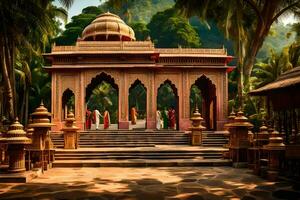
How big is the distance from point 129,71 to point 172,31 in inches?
1006

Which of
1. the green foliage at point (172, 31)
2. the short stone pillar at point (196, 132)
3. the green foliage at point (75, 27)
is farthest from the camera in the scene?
the green foliage at point (172, 31)

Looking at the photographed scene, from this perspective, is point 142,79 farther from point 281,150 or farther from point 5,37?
point 281,150

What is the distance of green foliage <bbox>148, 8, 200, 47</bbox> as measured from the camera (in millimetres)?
43844

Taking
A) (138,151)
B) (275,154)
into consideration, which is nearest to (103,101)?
(138,151)

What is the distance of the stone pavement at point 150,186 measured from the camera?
708cm

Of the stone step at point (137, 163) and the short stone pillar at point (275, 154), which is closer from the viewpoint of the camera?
the short stone pillar at point (275, 154)

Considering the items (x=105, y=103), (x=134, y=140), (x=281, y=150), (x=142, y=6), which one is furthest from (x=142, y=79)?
(x=142, y=6)

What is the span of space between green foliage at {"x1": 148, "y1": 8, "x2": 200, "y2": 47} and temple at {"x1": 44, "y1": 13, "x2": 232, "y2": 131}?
22.1 meters

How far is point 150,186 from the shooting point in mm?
8188

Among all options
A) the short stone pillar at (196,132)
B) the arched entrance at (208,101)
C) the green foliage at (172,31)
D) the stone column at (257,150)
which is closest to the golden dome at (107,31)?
the arched entrance at (208,101)

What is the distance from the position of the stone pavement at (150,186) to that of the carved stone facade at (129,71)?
969 centimetres

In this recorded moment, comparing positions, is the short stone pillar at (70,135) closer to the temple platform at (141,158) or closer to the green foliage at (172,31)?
the temple platform at (141,158)

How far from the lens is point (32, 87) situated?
30219 mm

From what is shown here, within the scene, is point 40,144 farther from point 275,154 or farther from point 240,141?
point 275,154
